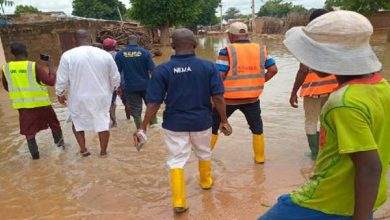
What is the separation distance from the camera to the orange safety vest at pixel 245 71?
4.64 meters

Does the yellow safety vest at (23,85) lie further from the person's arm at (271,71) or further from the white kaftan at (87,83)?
the person's arm at (271,71)

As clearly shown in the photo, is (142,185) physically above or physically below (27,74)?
below

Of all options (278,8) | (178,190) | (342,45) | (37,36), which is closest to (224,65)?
(178,190)

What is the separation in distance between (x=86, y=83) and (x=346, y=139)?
14.3 ft

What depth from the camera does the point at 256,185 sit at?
4492 mm

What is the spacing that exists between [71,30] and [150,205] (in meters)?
17.2

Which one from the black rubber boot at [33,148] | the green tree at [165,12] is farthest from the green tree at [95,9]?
the black rubber boot at [33,148]

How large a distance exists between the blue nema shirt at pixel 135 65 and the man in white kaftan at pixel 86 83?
3.30 ft

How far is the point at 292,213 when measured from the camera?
1.94m

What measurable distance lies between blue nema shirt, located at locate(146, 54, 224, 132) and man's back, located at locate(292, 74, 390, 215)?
2.00 metres

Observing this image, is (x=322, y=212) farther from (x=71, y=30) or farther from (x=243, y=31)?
(x=71, y=30)

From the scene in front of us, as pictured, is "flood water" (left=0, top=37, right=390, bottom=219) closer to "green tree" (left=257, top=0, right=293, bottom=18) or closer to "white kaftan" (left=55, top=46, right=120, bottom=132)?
"white kaftan" (left=55, top=46, right=120, bottom=132)

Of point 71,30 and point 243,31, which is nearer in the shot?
point 243,31

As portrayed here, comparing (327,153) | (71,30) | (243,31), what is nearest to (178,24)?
(71,30)
